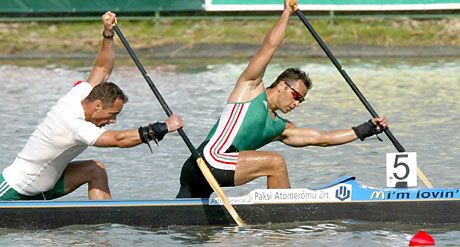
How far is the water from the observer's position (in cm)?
1243

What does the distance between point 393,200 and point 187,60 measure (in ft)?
44.1

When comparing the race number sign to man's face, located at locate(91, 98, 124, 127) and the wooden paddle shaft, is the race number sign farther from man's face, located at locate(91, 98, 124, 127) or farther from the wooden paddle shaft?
man's face, located at locate(91, 98, 124, 127)

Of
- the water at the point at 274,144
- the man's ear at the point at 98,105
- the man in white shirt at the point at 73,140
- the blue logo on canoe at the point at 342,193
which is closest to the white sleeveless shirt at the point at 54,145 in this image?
the man in white shirt at the point at 73,140

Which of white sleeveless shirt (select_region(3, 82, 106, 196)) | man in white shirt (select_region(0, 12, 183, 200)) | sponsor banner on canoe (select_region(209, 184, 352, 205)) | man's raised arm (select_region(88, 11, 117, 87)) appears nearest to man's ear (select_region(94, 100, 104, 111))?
man in white shirt (select_region(0, 12, 183, 200))

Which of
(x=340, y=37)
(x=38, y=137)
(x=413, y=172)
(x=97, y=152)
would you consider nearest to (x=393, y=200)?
(x=413, y=172)

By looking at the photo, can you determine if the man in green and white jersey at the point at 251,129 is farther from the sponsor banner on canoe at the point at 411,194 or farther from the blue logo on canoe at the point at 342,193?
the sponsor banner on canoe at the point at 411,194

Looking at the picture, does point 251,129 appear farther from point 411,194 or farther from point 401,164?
point 411,194

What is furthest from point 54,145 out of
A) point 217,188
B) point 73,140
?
point 217,188

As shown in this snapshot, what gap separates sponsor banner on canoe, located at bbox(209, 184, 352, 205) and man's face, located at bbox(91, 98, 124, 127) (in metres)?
1.18

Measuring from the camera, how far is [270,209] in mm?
12562

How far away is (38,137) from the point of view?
1230 centimetres

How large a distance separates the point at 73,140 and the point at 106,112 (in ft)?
1.26

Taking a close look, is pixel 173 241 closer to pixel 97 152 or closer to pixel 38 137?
pixel 38 137

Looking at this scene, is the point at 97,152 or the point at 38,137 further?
the point at 97,152
